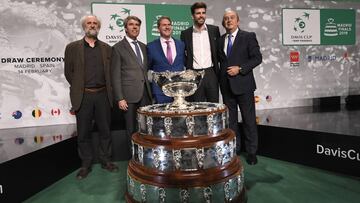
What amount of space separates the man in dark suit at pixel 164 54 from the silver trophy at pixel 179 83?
33.9 inches

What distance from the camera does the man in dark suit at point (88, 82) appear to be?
100 inches

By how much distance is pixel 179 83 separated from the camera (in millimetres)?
1748

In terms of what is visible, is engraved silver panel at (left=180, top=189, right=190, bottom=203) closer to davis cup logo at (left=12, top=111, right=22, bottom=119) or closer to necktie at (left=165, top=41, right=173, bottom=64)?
necktie at (left=165, top=41, right=173, bottom=64)

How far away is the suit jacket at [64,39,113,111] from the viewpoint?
2.53 meters

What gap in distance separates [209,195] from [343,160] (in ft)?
4.76

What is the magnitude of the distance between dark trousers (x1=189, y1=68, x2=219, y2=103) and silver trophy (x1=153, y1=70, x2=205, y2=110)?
979 millimetres

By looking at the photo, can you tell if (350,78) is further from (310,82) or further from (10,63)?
(10,63)

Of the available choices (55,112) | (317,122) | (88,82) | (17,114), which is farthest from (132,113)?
(317,122)

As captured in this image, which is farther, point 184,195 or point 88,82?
point 88,82

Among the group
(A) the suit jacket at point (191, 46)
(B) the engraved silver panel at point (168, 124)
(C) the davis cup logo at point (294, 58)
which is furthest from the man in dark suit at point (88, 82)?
(C) the davis cup logo at point (294, 58)

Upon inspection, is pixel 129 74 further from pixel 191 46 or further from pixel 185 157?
pixel 185 157

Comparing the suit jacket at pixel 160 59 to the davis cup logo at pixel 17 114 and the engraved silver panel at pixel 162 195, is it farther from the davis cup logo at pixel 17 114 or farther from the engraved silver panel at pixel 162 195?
the davis cup logo at pixel 17 114

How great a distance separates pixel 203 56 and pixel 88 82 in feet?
3.42

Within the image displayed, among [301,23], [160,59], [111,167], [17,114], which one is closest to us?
[160,59]
